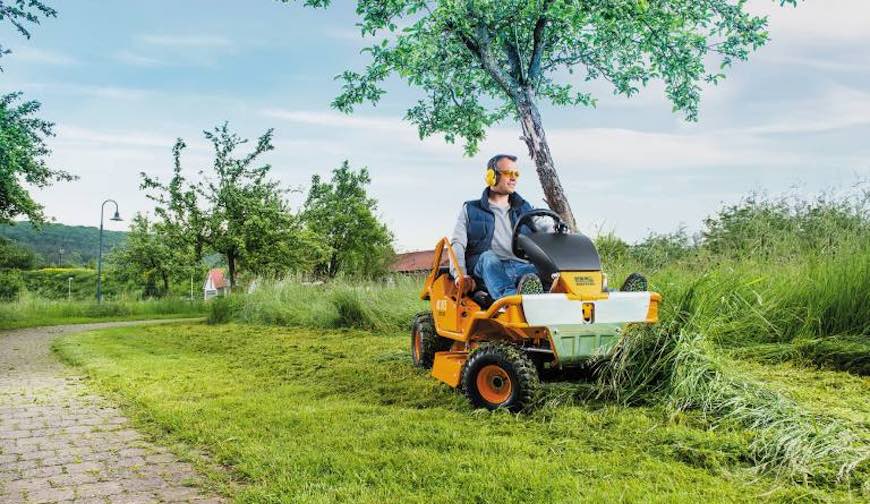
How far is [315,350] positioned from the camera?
9.27 m

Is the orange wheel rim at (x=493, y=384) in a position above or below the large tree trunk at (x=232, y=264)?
below

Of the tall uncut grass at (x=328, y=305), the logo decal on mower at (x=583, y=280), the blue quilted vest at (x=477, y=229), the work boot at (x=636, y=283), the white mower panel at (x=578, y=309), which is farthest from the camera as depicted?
the tall uncut grass at (x=328, y=305)

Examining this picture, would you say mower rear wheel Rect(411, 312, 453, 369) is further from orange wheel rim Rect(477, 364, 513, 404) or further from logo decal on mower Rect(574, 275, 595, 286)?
logo decal on mower Rect(574, 275, 595, 286)

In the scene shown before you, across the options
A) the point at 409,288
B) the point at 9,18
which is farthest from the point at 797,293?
the point at 9,18

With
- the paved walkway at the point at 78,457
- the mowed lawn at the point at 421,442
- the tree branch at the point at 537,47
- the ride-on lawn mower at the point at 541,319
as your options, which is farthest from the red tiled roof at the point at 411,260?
the ride-on lawn mower at the point at 541,319

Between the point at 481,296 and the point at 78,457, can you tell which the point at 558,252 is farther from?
the point at 78,457

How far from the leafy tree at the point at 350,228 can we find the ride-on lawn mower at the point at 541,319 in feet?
134

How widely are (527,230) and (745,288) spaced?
7.66 feet

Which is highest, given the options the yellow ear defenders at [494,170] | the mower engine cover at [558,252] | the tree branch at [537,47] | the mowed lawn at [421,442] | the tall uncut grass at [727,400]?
the tree branch at [537,47]

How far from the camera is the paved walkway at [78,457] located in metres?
3.61

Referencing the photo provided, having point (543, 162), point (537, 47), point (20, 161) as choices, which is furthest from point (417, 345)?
point (20, 161)

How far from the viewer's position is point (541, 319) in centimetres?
462

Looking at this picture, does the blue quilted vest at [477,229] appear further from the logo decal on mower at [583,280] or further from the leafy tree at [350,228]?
the leafy tree at [350,228]

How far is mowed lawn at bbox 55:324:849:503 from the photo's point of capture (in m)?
3.30
